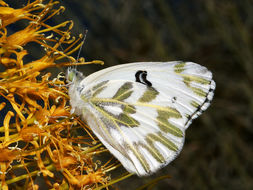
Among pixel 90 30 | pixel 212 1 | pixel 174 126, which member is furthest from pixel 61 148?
pixel 90 30

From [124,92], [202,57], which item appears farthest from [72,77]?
[202,57]

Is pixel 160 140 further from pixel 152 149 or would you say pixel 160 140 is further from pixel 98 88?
pixel 98 88

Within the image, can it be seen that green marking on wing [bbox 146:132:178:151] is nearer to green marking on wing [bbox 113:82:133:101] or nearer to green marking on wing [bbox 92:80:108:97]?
green marking on wing [bbox 113:82:133:101]

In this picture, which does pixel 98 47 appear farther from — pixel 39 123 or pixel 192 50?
pixel 39 123

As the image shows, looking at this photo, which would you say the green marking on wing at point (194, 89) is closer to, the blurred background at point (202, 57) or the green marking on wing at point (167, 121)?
the green marking on wing at point (167, 121)

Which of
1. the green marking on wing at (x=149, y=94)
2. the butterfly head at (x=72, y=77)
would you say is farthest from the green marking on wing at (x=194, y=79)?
the butterfly head at (x=72, y=77)

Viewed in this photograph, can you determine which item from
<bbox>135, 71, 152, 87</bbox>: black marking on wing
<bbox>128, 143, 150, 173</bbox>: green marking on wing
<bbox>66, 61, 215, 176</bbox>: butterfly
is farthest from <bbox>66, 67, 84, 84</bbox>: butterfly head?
<bbox>128, 143, 150, 173</bbox>: green marking on wing
